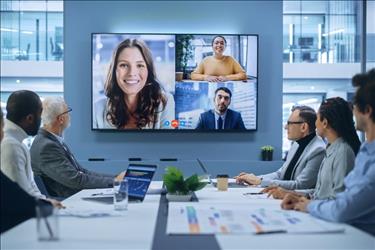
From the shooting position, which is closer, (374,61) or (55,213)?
(55,213)

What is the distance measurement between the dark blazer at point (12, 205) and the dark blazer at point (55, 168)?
142 centimetres

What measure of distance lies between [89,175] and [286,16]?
12.5 ft

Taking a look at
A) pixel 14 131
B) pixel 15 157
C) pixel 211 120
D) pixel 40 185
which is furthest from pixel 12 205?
pixel 211 120

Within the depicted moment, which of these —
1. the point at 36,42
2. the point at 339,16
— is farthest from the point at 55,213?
the point at 339,16

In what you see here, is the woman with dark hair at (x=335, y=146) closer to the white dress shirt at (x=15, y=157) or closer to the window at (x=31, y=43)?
the white dress shirt at (x=15, y=157)

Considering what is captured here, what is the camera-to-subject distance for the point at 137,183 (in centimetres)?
295

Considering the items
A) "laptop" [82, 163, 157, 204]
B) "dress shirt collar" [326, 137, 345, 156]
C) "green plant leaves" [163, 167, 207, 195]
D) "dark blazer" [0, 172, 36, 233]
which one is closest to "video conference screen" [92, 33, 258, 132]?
"laptop" [82, 163, 157, 204]

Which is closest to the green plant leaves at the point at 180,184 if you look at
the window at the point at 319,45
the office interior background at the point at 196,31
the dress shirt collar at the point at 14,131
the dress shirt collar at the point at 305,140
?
the dress shirt collar at the point at 14,131

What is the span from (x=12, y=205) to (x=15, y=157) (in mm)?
567

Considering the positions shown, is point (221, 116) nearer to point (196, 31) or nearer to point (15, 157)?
point (196, 31)

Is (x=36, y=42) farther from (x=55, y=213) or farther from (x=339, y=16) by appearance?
(x=55, y=213)

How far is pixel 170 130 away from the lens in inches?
237

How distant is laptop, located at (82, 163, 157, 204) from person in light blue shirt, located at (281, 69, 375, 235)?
85 cm

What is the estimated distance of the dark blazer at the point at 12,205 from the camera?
217cm
